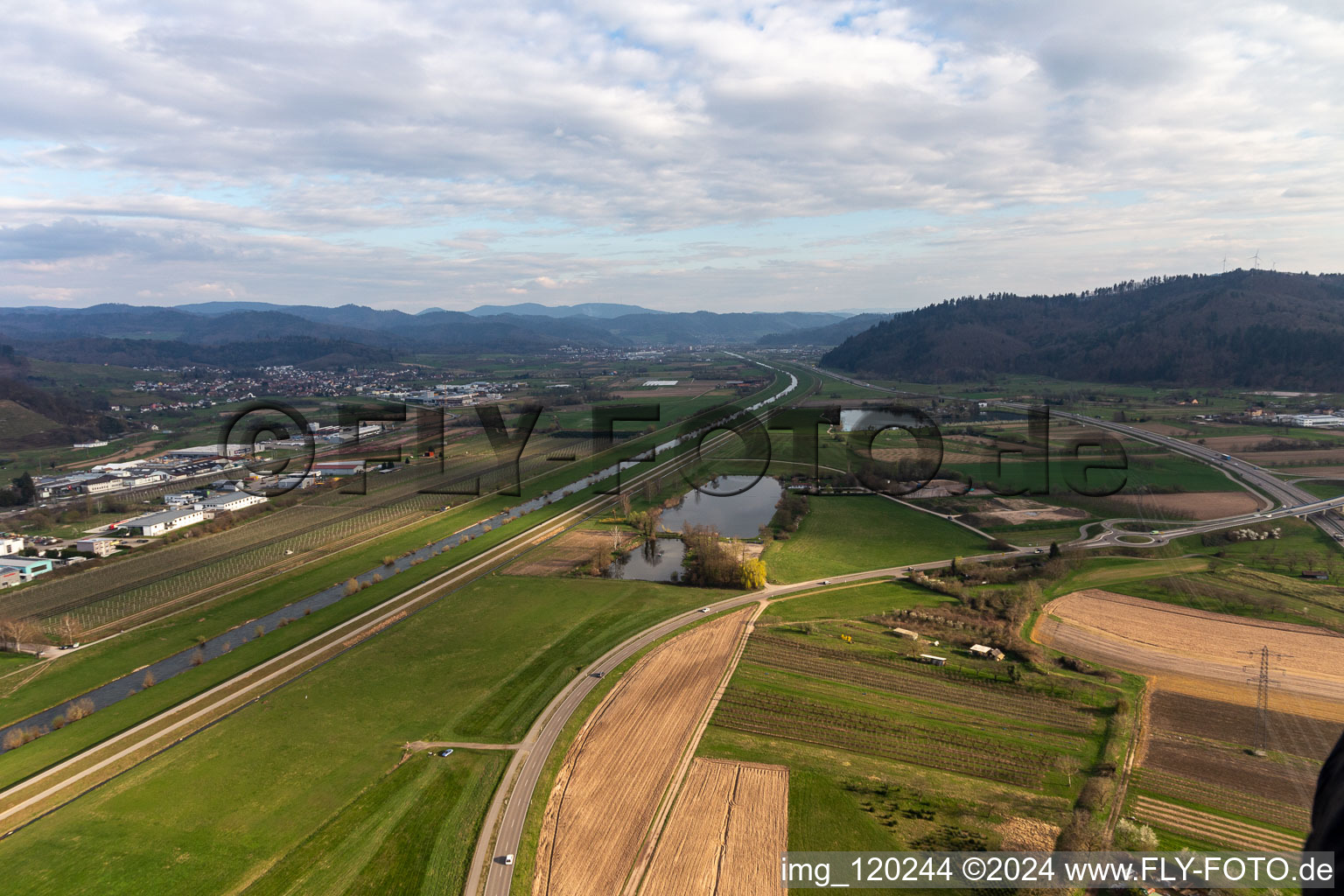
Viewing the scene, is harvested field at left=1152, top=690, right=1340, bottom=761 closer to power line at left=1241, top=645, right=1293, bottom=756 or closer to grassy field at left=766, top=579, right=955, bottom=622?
power line at left=1241, top=645, right=1293, bottom=756

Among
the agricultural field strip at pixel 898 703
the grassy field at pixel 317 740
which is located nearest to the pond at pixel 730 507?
the grassy field at pixel 317 740

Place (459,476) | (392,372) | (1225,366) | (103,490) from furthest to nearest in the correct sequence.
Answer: (392,372) → (1225,366) → (459,476) → (103,490)

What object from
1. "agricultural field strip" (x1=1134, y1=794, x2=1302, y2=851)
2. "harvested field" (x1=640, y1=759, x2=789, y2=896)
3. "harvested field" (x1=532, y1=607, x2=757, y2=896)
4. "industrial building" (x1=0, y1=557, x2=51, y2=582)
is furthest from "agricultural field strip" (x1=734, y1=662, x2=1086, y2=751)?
"industrial building" (x1=0, y1=557, x2=51, y2=582)

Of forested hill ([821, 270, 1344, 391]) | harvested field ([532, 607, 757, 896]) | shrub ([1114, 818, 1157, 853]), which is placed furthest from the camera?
forested hill ([821, 270, 1344, 391])

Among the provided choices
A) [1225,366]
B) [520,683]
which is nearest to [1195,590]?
[520,683]

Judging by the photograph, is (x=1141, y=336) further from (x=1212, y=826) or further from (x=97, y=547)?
(x=97, y=547)

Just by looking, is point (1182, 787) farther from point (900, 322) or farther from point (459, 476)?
point (900, 322)
